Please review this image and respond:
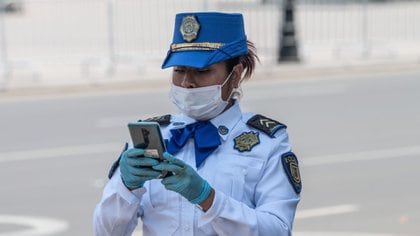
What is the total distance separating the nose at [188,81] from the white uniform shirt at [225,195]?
15cm

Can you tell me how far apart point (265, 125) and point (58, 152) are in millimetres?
7797

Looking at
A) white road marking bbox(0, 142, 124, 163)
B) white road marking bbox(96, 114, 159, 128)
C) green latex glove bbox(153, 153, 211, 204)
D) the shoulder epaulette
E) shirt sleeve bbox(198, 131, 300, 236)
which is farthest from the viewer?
white road marking bbox(96, 114, 159, 128)

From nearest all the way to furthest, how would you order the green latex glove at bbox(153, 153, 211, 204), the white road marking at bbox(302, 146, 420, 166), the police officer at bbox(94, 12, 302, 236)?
1. the green latex glove at bbox(153, 153, 211, 204)
2. the police officer at bbox(94, 12, 302, 236)
3. the white road marking at bbox(302, 146, 420, 166)

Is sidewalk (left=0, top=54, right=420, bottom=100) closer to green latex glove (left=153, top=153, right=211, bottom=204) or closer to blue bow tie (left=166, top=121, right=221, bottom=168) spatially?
blue bow tie (left=166, top=121, right=221, bottom=168)

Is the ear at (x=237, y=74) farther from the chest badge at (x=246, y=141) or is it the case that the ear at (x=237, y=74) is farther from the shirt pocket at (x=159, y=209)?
the shirt pocket at (x=159, y=209)

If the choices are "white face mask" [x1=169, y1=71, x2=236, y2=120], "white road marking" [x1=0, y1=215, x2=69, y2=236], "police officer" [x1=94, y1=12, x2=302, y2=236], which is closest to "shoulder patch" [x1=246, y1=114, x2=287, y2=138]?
"police officer" [x1=94, y1=12, x2=302, y2=236]

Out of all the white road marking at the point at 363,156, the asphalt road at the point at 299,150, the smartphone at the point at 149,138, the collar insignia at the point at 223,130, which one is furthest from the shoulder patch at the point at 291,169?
the white road marking at the point at 363,156

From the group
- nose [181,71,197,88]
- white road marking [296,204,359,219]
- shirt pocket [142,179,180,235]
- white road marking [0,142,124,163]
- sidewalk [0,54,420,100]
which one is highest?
nose [181,71,197,88]

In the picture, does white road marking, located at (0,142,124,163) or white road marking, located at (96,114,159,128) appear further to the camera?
white road marking, located at (96,114,159,128)

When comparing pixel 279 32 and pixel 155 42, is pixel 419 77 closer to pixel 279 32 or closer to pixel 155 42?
pixel 279 32

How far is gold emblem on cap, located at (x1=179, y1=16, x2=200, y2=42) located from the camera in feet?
9.87

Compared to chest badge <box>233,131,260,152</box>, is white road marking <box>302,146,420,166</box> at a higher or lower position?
lower

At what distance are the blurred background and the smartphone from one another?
190 inches

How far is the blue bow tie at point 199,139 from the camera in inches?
118
